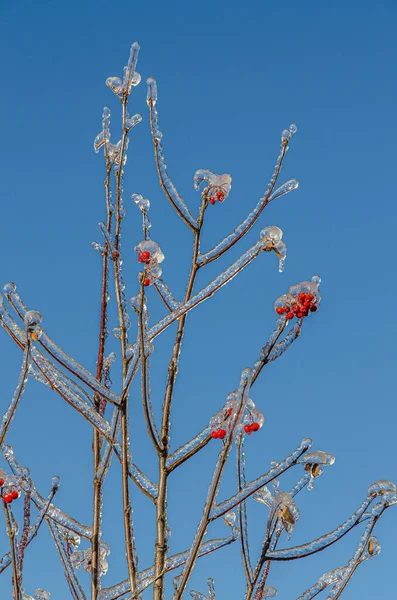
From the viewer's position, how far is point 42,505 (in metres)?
1.99

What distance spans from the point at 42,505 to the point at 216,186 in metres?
1.11

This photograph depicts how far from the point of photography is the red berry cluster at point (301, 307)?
6.40 ft

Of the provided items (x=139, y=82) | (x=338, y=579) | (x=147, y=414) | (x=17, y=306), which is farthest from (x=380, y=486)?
(x=139, y=82)

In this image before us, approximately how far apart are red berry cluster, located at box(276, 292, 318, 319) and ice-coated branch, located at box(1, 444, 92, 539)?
837 mm

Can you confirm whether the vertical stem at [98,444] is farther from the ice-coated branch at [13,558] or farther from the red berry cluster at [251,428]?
the red berry cluster at [251,428]

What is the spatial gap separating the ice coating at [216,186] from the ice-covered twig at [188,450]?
0.77 metres

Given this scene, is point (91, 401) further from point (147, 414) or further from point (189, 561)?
point (189, 561)

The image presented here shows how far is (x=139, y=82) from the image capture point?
249 centimetres

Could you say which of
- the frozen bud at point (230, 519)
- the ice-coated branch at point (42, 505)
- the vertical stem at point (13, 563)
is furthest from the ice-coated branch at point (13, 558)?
the frozen bud at point (230, 519)

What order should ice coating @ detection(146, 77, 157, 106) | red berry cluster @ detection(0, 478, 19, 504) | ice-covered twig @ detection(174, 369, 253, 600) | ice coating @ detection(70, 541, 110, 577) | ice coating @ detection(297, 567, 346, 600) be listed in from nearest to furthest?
ice-covered twig @ detection(174, 369, 253, 600) < red berry cluster @ detection(0, 478, 19, 504) < ice coating @ detection(297, 567, 346, 600) < ice coating @ detection(70, 541, 110, 577) < ice coating @ detection(146, 77, 157, 106)

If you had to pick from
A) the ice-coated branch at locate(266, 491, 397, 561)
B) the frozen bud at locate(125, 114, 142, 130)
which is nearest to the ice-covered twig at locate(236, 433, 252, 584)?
the ice-coated branch at locate(266, 491, 397, 561)

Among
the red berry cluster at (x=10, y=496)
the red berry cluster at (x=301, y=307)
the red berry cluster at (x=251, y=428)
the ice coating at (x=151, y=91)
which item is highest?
the ice coating at (x=151, y=91)

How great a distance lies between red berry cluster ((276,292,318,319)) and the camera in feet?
6.40

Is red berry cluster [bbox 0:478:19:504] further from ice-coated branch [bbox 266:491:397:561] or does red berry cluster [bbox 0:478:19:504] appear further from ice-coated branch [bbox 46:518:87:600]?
ice-coated branch [bbox 266:491:397:561]
